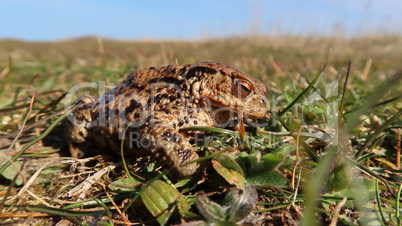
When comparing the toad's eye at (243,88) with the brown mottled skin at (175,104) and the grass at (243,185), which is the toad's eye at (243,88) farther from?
the grass at (243,185)

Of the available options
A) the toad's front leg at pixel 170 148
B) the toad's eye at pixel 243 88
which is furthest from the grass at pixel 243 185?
the toad's eye at pixel 243 88

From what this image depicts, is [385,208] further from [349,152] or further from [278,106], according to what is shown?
[278,106]

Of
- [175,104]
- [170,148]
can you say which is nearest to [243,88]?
[175,104]

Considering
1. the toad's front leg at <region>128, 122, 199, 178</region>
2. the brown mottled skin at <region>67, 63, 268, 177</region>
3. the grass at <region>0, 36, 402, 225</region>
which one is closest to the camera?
the grass at <region>0, 36, 402, 225</region>

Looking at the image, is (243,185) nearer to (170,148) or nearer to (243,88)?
(170,148)

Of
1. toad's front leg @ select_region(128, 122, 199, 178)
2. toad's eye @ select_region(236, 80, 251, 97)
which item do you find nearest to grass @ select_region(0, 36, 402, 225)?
toad's front leg @ select_region(128, 122, 199, 178)

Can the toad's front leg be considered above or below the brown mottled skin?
below

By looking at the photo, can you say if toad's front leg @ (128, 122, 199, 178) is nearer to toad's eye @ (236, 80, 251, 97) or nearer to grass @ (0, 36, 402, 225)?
grass @ (0, 36, 402, 225)
